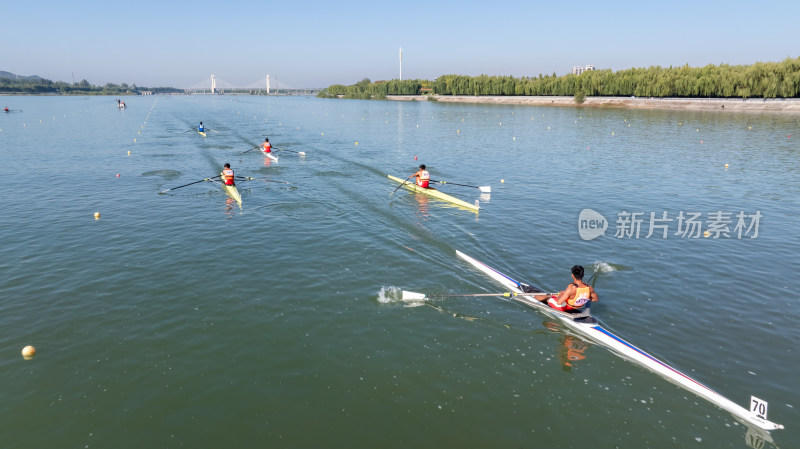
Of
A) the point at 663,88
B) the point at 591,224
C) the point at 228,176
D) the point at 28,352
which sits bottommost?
the point at 28,352

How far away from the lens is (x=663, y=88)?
11206 cm

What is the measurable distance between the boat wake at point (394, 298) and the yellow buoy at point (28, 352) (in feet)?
33.6

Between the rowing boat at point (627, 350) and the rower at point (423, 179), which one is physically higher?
the rower at point (423, 179)

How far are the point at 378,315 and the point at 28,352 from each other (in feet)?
32.9

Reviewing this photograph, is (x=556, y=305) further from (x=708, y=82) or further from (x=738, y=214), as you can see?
(x=708, y=82)

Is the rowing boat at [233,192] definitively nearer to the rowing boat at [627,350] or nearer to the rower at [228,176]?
the rower at [228,176]

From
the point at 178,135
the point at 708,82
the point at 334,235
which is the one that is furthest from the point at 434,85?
the point at 334,235

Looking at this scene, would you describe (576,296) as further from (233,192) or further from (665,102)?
(665,102)

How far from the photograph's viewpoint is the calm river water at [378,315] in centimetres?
1011

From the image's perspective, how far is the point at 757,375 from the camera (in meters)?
11.5

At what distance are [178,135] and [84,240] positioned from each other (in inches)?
1903

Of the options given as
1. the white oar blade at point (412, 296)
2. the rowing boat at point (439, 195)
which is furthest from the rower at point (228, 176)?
the white oar blade at point (412, 296)

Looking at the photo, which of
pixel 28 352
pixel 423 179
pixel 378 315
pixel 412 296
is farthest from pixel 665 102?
pixel 28 352

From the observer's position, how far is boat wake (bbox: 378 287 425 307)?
15406 millimetres
